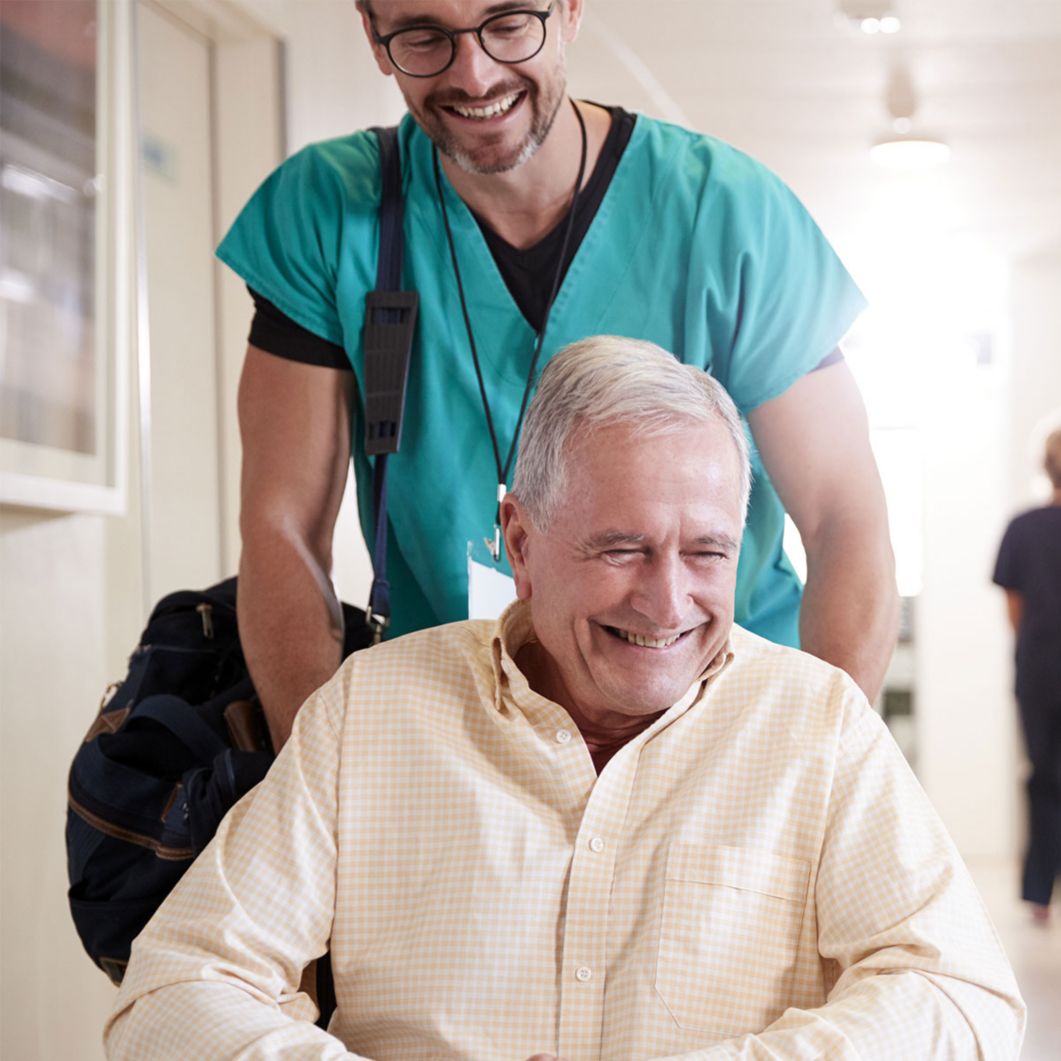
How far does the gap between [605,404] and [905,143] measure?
552cm

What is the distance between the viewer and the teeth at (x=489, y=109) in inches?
65.7

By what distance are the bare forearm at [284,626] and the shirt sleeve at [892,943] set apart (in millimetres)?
586

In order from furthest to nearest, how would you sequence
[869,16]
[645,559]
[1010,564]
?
[1010,564]
[869,16]
[645,559]


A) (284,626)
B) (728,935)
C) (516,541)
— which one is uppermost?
(516,541)

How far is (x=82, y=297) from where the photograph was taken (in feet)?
9.02

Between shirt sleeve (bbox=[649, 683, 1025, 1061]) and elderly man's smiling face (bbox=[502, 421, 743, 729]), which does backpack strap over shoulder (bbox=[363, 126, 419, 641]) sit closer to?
elderly man's smiling face (bbox=[502, 421, 743, 729])

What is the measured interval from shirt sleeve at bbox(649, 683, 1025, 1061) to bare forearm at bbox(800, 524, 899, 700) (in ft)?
0.73

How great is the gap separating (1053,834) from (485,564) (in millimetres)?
4851

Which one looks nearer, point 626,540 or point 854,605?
point 626,540

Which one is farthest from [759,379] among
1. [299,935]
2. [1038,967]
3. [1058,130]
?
[1058,130]

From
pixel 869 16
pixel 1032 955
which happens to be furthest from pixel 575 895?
pixel 1032 955

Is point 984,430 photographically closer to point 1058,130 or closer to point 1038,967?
point 1058,130

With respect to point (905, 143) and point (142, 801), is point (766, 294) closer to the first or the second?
point (142, 801)

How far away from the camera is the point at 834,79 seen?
5.84 metres
